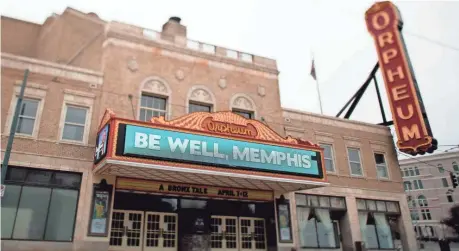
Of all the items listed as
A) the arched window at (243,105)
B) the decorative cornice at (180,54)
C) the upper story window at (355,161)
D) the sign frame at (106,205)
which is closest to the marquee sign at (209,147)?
the sign frame at (106,205)

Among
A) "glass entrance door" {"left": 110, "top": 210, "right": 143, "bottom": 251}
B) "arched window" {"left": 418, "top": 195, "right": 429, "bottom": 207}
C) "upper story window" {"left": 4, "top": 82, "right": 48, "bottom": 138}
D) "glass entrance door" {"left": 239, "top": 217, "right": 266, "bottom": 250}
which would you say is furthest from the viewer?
"arched window" {"left": 418, "top": 195, "right": 429, "bottom": 207}

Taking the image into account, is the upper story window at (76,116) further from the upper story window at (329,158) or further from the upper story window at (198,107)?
the upper story window at (329,158)

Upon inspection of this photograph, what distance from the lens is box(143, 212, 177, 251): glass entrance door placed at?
712 inches

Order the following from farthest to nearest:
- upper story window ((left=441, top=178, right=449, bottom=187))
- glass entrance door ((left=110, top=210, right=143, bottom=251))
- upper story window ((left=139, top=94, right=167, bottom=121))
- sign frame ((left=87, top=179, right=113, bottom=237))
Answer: upper story window ((left=441, top=178, right=449, bottom=187)), upper story window ((left=139, top=94, right=167, bottom=121)), glass entrance door ((left=110, top=210, right=143, bottom=251)), sign frame ((left=87, top=179, right=113, bottom=237))

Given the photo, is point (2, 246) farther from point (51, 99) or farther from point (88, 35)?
point (88, 35)

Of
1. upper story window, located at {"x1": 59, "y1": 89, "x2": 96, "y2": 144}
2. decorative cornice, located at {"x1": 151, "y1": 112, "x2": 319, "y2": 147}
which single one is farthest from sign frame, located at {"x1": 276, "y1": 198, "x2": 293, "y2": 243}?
upper story window, located at {"x1": 59, "y1": 89, "x2": 96, "y2": 144}

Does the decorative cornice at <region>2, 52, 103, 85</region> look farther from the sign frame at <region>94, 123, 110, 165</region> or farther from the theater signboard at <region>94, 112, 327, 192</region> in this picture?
the sign frame at <region>94, 123, 110, 165</region>

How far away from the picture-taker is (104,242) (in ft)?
53.2

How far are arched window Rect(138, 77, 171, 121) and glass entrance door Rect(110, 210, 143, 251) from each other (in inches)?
201

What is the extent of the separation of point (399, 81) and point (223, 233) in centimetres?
1746

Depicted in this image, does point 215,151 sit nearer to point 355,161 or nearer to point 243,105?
point 243,105

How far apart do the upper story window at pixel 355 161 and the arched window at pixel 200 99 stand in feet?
35.9

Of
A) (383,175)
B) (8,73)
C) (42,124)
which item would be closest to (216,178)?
(42,124)

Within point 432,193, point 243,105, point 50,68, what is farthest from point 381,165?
point 432,193
